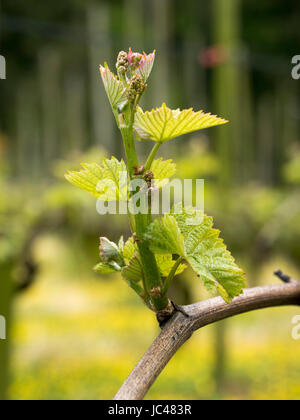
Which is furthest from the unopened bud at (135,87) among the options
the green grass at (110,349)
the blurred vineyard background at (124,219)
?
the green grass at (110,349)

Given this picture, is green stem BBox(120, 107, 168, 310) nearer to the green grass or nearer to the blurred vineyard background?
the blurred vineyard background

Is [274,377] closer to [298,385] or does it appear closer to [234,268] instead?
[298,385]

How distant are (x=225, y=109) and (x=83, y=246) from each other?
80cm

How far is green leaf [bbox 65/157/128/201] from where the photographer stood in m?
0.22

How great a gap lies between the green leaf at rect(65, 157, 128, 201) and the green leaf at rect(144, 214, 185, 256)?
3 cm

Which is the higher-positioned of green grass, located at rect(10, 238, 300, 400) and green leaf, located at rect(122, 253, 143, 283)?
green leaf, located at rect(122, 253, 143, 283)

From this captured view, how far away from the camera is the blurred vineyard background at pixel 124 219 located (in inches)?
55.9

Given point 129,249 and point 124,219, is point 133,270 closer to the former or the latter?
point 129,249

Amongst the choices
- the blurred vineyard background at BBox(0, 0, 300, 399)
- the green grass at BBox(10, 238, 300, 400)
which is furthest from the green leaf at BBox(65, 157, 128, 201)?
the green grass at BBox(10, 238, 300, 400)

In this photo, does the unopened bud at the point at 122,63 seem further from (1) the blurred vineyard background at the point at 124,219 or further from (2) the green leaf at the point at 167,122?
(1) the blurred vineyard background at the point at 124,219

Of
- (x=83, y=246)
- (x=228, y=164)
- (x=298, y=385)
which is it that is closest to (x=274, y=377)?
(x=298, y=385)

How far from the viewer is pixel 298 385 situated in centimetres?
202

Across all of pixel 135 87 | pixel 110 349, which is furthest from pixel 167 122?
pixel 110 349

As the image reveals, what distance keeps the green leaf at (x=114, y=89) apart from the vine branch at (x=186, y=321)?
3.7 inches
